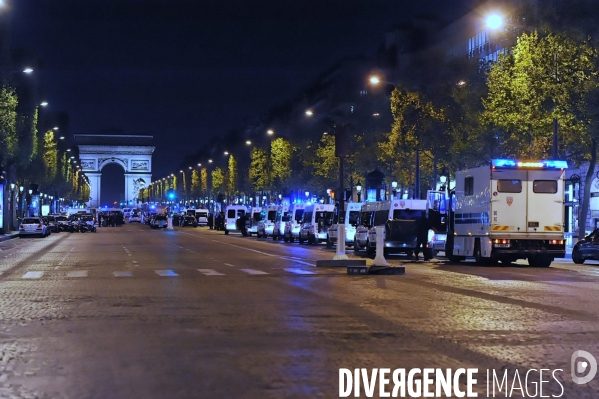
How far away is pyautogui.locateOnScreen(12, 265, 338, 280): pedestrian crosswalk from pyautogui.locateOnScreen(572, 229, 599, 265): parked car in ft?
43.1

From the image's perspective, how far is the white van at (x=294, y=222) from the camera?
206 ft

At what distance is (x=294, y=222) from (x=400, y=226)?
25268mm

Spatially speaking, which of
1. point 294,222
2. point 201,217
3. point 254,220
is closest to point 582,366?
point 294,222

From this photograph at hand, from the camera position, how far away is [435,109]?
193ft

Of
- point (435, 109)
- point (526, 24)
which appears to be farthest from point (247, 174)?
point (526, 24)

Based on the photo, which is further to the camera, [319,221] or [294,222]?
[294,222]

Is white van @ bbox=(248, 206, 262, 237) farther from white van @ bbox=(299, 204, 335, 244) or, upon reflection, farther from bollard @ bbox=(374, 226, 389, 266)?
bollard @ bbox=(374, 226, 389, 266)

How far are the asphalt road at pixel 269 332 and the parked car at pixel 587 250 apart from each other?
12915 millimetres

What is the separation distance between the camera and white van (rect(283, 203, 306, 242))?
62.7 m

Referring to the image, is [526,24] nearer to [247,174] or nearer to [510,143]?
[510,143]

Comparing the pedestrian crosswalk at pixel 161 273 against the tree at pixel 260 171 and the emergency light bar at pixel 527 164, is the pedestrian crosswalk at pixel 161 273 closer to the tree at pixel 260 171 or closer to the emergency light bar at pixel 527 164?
the emergency light bar at pixel 527 164

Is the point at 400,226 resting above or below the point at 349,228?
above

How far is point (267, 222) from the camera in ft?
244

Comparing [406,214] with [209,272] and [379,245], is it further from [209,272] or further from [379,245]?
[209,272]
